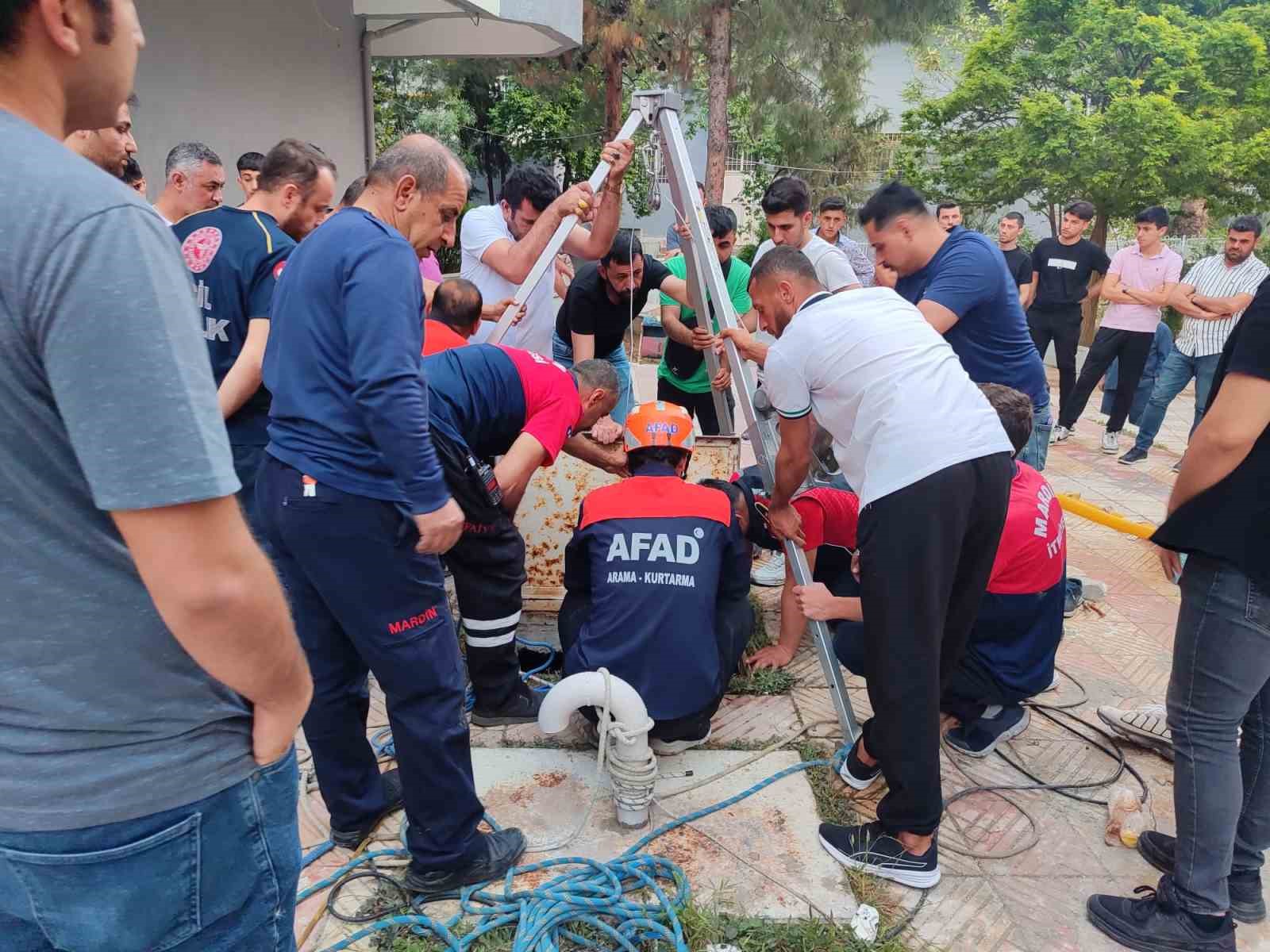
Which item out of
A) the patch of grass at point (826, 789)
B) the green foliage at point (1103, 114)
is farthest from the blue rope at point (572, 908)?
the green foliage at point (1103, 114)

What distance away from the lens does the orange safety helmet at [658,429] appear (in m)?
3.14

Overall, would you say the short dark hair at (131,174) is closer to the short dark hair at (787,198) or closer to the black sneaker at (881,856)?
the short dark hair at (787,198)

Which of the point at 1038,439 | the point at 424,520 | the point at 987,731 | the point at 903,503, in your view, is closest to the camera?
the point at 424,520

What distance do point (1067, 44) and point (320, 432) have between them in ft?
60.8

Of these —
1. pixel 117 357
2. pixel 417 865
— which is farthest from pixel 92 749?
pixel 417 865

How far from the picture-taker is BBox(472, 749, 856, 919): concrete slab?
2598 millimetres

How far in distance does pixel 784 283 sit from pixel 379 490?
1553 mm

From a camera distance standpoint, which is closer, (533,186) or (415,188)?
(415,188)

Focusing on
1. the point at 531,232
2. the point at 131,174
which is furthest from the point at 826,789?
the point at 131,174

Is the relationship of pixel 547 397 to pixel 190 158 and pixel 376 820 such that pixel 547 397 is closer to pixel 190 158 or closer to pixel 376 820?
pixel 376 820

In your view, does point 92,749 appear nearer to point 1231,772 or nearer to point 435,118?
point 1231,772

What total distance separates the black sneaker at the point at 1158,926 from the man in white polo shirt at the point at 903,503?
0.47 meters

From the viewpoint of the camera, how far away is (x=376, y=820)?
2.81 m

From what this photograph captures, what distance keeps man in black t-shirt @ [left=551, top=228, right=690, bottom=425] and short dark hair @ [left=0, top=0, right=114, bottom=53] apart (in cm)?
365
